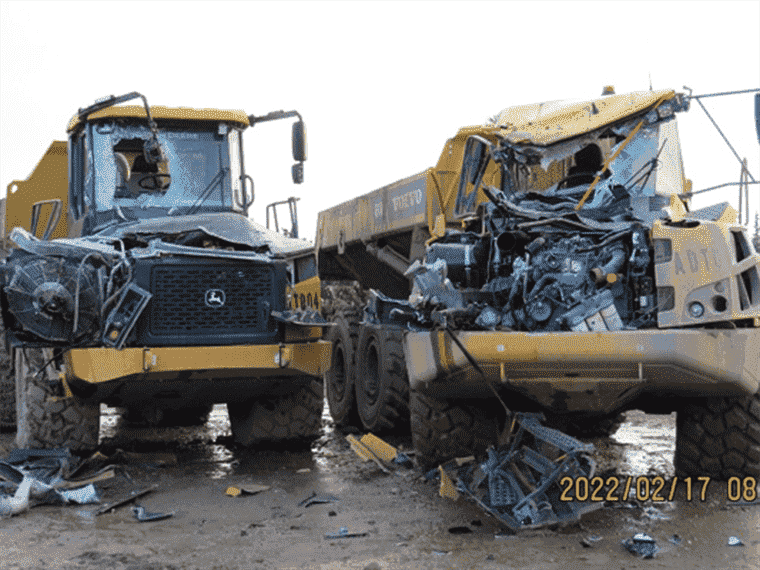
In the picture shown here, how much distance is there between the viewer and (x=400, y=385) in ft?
26.8

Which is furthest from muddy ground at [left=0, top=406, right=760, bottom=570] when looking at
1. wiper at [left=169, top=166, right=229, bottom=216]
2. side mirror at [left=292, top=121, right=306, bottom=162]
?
side mirror at [left=292, top=121, right=306, bottom=162]

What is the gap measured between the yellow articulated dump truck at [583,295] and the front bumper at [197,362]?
2.76 ft

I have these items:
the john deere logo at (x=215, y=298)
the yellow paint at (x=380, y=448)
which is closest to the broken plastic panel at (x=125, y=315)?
the john deere logo at (x=215, y=298)

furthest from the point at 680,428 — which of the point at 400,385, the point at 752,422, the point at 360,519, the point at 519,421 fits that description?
the point at 400,385

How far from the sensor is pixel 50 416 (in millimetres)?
6734

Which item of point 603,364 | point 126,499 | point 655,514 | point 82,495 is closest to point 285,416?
point 126,499

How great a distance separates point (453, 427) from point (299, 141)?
3.28 m

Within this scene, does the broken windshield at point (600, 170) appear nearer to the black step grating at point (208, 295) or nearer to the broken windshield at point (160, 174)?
the black step grating at point (208, 295)

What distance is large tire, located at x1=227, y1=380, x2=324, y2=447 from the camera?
742 centimetres

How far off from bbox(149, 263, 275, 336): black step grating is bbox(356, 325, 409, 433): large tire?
5.61 ft

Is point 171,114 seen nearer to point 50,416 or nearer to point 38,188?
point 38,188

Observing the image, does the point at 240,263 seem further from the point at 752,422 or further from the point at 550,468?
the point at 752,422

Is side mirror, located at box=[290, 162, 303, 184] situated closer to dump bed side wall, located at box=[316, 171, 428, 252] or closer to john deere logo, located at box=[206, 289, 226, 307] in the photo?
dump bed side wall, located at box=[316, 171, 428, 252]

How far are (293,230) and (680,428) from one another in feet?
12.6
